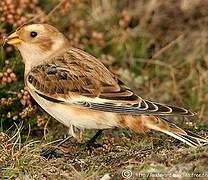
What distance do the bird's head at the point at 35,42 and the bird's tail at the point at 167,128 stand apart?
3.56ft

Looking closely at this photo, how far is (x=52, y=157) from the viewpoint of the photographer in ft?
18.0

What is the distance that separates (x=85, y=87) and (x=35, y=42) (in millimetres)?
748

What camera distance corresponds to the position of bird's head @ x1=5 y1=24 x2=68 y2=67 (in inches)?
236

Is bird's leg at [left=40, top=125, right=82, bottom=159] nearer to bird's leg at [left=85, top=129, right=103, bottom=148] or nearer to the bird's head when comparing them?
bird's leg at [left=85, top=129, right=103, bottom=148]

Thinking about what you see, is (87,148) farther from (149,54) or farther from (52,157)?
(149,54)

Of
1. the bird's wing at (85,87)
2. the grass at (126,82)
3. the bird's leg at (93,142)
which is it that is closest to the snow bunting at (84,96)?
the bird's wing at (85,87)

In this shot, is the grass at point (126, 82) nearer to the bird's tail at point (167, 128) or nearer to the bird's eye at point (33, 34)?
the bird's tail at point (167, 128)

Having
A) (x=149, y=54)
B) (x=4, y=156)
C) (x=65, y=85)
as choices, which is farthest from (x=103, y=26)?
(x=4, y=156)

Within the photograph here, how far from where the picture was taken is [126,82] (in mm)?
7746

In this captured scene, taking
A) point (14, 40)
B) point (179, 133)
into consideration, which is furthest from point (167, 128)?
point (14, 40)

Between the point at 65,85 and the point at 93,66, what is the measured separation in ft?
0.99

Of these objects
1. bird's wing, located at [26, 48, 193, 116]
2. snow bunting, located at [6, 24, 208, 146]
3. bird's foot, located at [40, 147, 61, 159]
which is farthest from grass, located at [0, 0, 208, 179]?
bird's wing, located at [26, 48, 193, 116]

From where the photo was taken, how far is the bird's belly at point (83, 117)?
545 cm

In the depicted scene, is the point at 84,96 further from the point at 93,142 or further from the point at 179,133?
the point at 179,133
